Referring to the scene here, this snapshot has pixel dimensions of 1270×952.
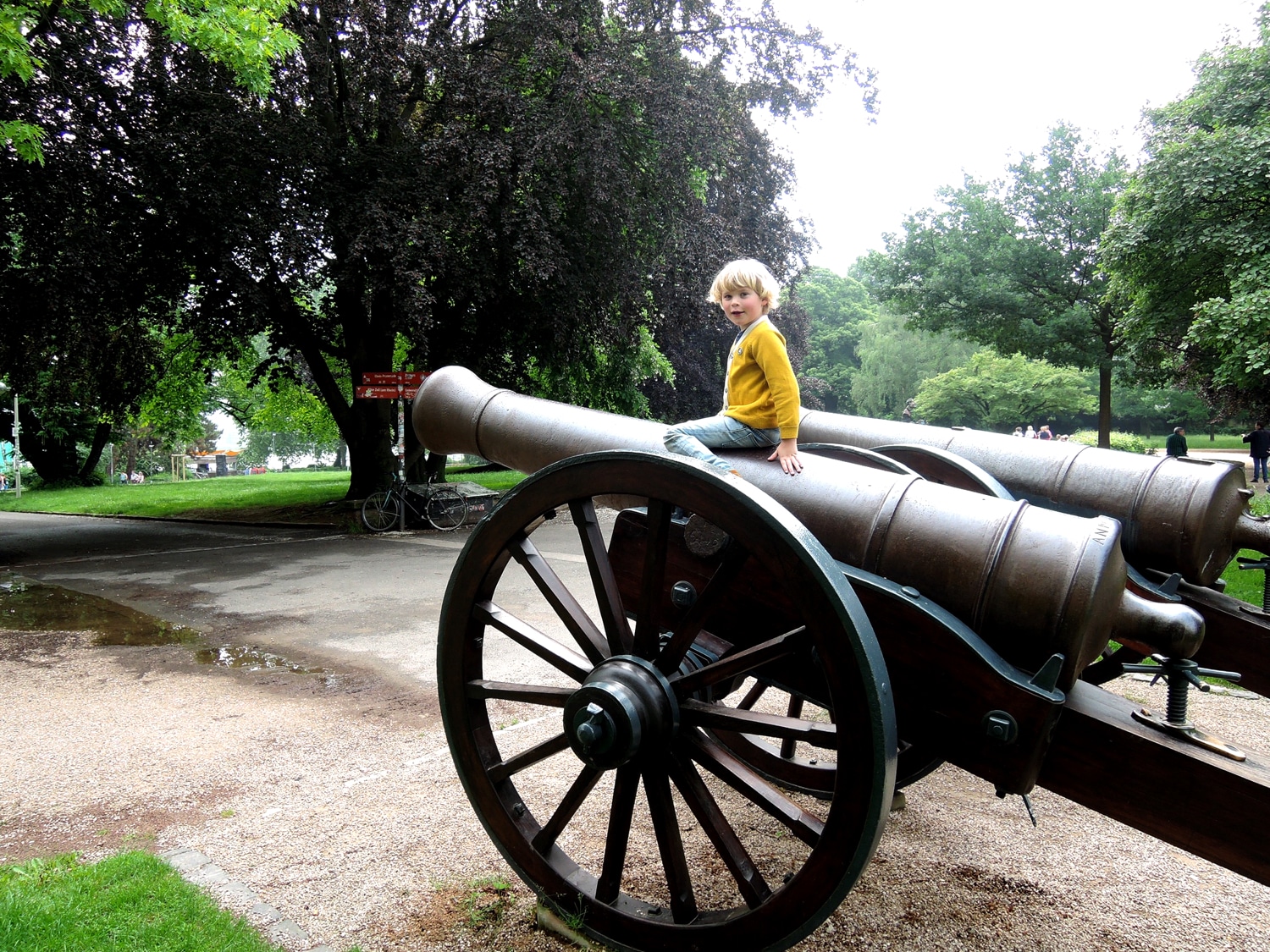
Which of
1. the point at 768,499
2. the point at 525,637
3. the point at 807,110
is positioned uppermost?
the point at 807,110

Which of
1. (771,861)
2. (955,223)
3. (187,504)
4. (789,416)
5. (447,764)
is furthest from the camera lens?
(955,223)

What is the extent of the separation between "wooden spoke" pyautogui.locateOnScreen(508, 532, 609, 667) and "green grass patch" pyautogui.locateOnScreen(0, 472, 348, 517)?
52.0 ft

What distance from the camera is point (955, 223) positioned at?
2753 centimetres

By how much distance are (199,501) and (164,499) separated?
2264mm

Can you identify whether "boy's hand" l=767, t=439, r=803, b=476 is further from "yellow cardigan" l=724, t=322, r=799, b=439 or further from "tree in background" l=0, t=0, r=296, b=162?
"tree in background" l=0, t=0, r=296, b=162

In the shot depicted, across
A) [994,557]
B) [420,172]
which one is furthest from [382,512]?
[994,557]

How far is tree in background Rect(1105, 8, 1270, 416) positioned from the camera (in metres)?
11.9

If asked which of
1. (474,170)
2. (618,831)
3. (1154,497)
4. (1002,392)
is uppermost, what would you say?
(474,170)

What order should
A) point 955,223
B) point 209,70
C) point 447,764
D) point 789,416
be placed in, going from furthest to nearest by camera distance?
point 955,223 → point 209,70 → point 447,764 → point 789,416

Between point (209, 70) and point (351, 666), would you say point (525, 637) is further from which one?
point (209, 70)

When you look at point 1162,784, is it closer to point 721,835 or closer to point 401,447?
point 721,835

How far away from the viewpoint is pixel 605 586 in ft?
7.50

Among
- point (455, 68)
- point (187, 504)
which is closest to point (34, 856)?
point (455, 68)

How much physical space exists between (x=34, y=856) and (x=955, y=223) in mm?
29182
